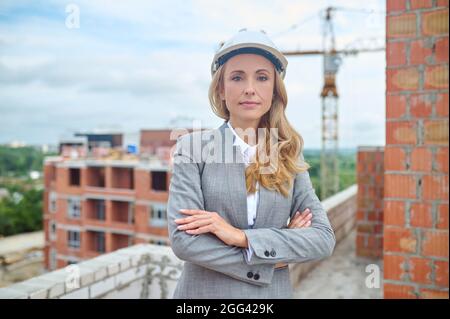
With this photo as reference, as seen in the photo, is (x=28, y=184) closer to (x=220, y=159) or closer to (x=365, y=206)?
(x=365, y=206)

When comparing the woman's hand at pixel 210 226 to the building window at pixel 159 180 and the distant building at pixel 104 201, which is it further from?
the building window at pixel 159 180

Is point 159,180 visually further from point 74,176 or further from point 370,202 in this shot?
point 370,202

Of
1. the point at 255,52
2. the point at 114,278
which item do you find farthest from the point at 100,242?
the point at 255,52

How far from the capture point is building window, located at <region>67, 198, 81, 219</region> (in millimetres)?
17189

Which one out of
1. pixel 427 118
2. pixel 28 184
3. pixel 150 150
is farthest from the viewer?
pixel 28 184

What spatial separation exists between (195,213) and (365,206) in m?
3.08

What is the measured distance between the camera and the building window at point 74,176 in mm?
17344

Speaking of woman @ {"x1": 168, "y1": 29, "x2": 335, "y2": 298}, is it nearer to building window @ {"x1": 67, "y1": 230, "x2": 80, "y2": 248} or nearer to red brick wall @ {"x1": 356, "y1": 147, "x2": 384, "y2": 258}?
red brick wall @ {"x1": 356, "y1": 147, "x2": 384, "y2": 258}

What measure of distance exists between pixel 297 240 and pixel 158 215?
14.9m

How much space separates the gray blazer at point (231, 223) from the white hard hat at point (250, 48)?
0.20 meters

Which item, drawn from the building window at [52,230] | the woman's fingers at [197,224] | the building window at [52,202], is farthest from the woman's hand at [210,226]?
the building window at [52,230]

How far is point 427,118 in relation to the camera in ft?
5.54

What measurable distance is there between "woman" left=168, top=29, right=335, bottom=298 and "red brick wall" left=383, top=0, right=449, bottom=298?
79 cm
